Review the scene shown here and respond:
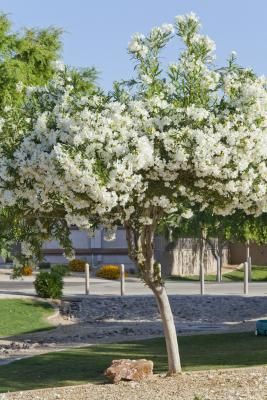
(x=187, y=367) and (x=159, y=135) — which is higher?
(x=159, y=135)

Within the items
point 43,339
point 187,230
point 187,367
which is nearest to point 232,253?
point 187,230

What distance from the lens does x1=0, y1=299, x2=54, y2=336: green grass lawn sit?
2792 cm

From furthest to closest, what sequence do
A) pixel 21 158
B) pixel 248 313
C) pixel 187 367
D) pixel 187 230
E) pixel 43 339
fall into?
1. pixel 187 230
2. pixel 248 313
3. pixel 43 339
4. pixel 187 367
5. pixel 21 158

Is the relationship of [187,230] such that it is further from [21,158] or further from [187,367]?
[21,158]

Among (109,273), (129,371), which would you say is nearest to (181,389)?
(129,371)

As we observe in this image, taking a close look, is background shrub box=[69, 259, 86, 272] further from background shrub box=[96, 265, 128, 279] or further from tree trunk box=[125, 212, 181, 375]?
tree trunk box=[125, 212, 181, 375]

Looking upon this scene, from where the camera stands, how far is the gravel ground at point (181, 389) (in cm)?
1237

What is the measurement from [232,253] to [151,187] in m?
50.8

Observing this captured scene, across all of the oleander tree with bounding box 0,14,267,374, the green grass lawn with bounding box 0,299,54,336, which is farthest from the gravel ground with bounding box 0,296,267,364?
the oleander tree with bounding box 0,14,267,374

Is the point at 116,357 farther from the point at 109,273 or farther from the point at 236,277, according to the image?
the point at 236,277

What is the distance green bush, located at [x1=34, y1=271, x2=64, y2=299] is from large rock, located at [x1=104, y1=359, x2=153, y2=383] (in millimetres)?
18819

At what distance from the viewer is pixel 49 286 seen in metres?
32.8

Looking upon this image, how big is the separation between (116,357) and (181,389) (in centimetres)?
594

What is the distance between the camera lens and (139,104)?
12.5 meters
